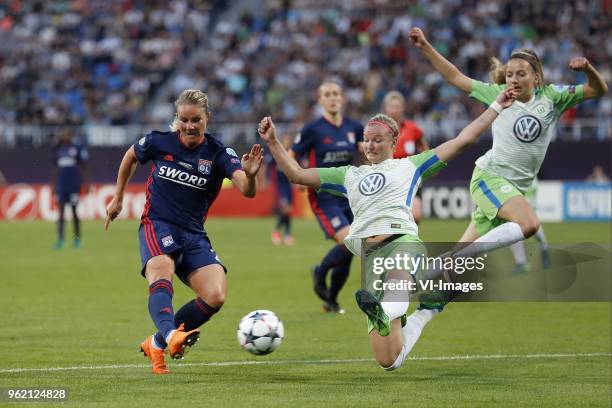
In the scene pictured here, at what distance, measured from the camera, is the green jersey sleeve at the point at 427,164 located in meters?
8.27

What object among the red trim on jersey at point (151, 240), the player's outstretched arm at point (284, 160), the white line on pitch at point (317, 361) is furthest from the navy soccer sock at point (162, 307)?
the player's outstretched arm at point (284, 160)

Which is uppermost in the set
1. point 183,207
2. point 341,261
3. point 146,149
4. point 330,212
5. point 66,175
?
point 146,149

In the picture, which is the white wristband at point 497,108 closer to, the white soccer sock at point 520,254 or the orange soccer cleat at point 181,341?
the orange soccer cleat at point 181,341

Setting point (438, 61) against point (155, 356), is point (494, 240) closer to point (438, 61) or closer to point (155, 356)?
point (438, 61)

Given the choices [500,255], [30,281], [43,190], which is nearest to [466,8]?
[43,190]

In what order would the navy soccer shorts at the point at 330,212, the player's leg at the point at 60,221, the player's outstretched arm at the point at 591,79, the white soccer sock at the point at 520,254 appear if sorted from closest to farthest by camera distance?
the player's outstretched arm at the point at 591,79, the navy soccer shorts at the point at 330,212, the white soccer sock at the point at 520,254, the player's leg at the point at 60,221

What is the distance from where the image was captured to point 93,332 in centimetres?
1115

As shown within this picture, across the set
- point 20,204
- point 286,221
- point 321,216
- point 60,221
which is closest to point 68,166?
point 60,221

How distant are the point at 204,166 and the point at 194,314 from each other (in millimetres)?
1142

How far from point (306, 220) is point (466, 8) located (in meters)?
8.83

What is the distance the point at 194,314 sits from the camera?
8.77 metres

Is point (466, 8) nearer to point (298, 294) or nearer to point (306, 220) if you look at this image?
point (306, 220)

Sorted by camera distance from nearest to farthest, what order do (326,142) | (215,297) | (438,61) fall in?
(215,297) → (438,61) → (326,142)

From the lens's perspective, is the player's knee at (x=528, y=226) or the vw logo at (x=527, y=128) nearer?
the player's knee at (x=528, y=226)
